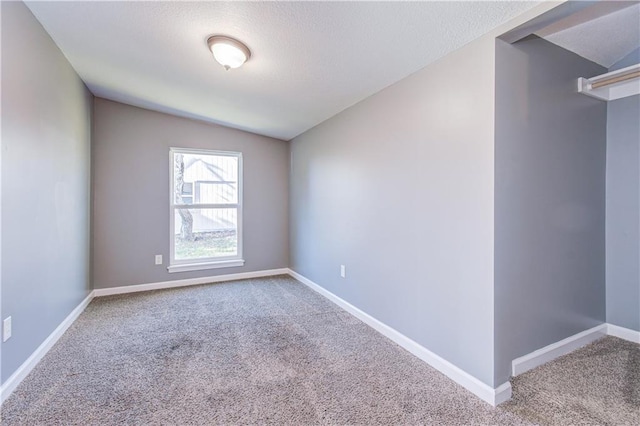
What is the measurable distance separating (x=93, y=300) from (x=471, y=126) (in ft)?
14.2

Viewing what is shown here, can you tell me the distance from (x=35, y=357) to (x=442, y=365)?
9.41ft

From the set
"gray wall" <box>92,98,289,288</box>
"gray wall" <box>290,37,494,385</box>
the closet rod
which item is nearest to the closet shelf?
the closet rod

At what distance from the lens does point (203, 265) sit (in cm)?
424

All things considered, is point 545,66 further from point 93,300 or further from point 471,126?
point 93,300

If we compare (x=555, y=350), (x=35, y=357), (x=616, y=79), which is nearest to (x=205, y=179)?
(x=35, y=357)

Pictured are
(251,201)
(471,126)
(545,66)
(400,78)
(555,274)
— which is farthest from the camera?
(251,201)

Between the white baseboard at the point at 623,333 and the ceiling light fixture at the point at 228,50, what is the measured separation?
3.71m

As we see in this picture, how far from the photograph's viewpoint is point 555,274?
6.86 ft

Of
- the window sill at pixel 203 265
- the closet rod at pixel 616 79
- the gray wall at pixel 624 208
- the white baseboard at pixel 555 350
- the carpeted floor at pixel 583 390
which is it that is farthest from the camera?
the window sill at pixel 203 265

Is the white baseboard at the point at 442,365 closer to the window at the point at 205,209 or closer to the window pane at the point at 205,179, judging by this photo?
the window at the point at 205,209

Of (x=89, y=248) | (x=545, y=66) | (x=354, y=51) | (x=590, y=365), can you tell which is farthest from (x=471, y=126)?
(x=89, y=248)

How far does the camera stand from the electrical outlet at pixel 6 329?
1.74 m

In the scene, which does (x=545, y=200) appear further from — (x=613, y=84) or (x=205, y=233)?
(x=205, y=233)

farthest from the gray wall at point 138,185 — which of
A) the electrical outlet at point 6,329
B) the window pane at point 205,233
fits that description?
the electrical outlet at point 6,329
